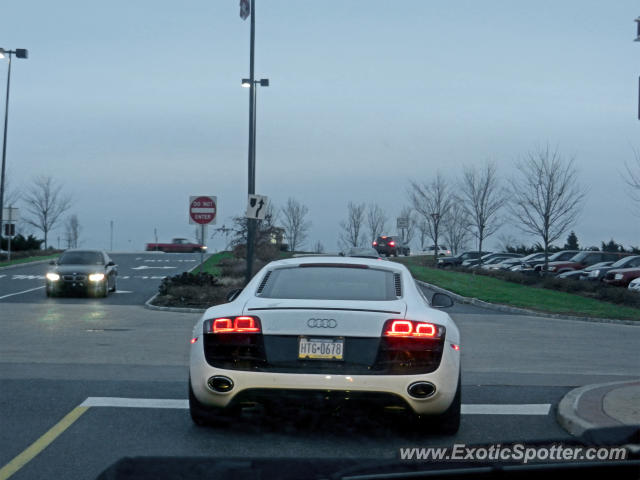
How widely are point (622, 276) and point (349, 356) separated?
2779 centimetres

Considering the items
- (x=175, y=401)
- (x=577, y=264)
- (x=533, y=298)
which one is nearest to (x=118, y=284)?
→ (x=533, y=298)

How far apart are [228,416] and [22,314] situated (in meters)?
14.4

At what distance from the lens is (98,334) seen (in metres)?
15.6

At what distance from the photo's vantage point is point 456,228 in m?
73.8

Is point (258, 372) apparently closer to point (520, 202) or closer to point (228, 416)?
point (228, 416)

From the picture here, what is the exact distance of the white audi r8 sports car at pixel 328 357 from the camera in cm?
622

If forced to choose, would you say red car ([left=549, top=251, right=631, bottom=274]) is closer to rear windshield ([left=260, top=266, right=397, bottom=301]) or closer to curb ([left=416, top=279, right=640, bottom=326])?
curb ([left=416, top=279, right=640, bottom=326])

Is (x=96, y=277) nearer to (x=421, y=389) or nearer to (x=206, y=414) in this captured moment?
(x=206, y=414)

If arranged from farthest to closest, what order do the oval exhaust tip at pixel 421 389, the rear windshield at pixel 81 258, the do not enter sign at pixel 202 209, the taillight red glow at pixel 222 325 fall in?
the rear windshield at pixel 81 258 → the do not enter sign at pixel 202 209 → the taillight red glow at pixel 222 325 → the oval exhaust tip at pixel 421 389

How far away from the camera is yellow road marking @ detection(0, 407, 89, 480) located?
5.59 m

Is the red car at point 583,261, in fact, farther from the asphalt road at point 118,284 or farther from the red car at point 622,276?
the asphalt road at point 118,284
